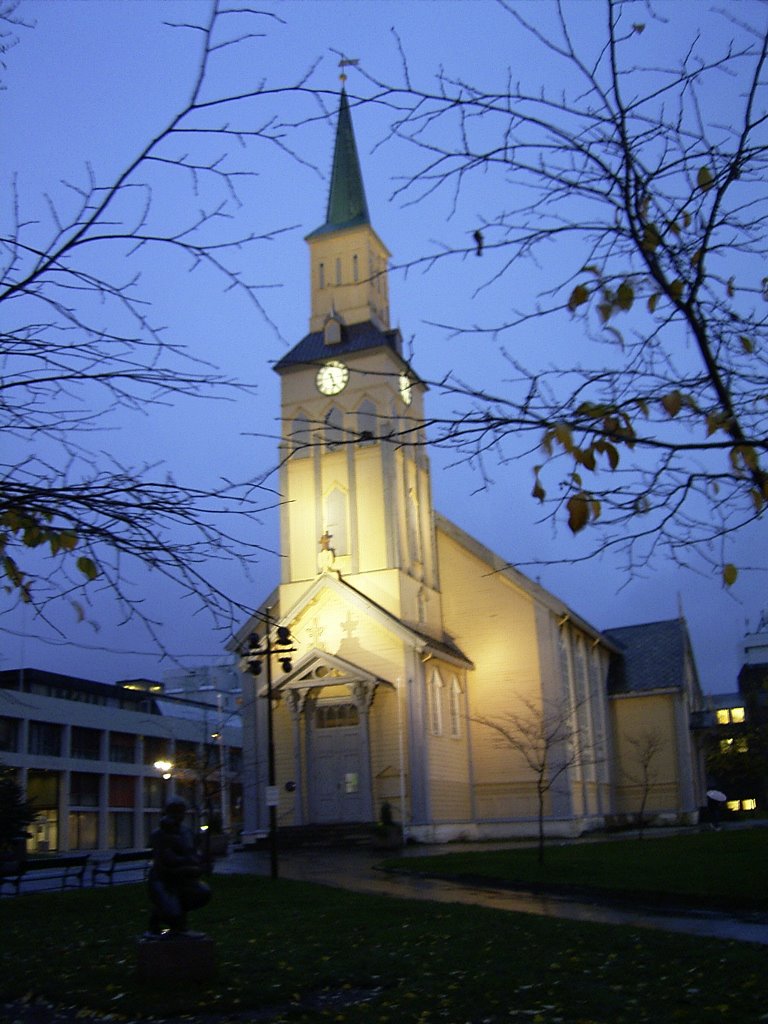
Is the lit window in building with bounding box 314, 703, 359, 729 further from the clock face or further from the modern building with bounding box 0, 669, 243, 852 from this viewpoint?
the modern building with bounding box 0, 669, 243, 852

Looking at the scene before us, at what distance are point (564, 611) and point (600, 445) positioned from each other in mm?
37785

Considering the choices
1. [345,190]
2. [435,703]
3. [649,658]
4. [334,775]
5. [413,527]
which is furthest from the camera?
Result: [649,658]

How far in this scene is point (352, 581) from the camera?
4091 cm

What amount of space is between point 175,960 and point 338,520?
101ft

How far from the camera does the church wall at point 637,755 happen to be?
47500 millimetres

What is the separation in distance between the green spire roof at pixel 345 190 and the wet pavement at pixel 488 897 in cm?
2631

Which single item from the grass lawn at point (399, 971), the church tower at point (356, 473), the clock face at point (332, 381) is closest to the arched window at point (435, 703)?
the church tower at point (356, 473)

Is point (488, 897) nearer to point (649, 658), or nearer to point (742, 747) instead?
point (649, 658)

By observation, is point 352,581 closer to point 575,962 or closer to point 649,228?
point 575,962

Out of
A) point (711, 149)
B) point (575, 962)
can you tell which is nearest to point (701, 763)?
point (575, 962)

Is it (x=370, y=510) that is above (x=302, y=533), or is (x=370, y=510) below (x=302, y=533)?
above

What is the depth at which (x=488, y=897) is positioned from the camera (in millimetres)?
20656

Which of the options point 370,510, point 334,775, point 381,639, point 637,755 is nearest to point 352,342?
point 370,510

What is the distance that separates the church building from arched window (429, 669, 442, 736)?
0.12 metres
